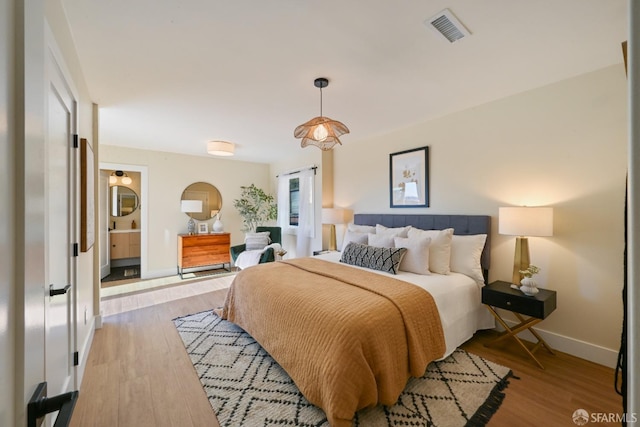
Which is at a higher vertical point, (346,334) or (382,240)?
(382,240)

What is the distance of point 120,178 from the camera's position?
573cm

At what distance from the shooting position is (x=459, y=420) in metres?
1.65

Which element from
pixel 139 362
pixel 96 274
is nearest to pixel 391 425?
pixel 139 362

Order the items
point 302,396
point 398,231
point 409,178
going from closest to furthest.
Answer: point 302,396 → point 398,231 → point 409,178

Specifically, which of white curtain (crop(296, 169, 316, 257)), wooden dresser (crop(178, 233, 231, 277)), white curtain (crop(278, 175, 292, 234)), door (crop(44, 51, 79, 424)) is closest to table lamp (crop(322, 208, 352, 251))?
white curtain (crop(296, 169, 316, 257))

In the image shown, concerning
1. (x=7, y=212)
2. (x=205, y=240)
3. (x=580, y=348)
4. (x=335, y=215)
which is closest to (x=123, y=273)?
(x=205, y=240)

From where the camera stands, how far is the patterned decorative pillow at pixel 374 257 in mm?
2666

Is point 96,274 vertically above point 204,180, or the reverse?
point 204,180

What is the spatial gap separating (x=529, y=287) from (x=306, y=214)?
3.66 meters

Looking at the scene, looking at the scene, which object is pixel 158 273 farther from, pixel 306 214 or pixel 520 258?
pixel 520 258

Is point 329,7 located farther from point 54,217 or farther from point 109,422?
point 109,422

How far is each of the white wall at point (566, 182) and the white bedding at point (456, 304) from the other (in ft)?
1.52

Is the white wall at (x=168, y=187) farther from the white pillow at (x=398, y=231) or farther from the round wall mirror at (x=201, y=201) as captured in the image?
the white pillow at (x=398, y=231)

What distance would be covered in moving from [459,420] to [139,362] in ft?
8.25
